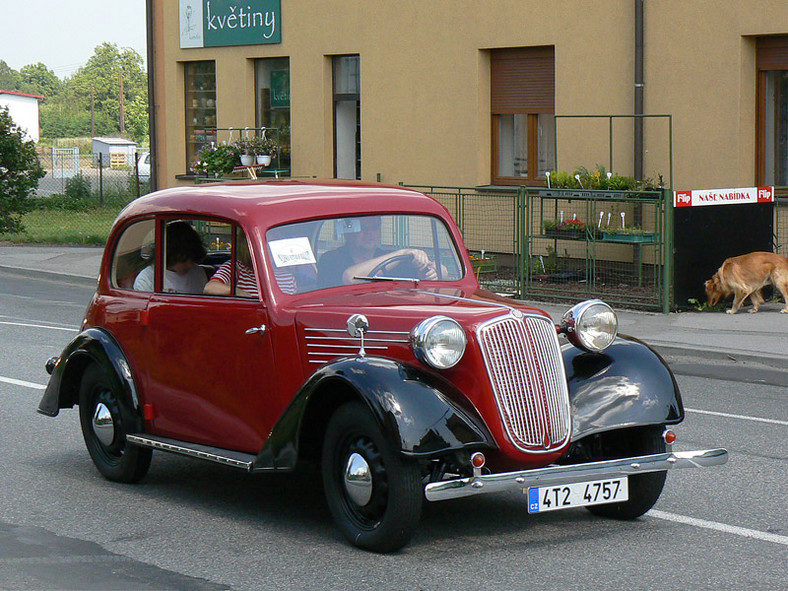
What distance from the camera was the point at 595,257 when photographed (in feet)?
51.3

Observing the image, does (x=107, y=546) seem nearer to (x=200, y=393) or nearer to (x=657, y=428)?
(x=200, y=393)

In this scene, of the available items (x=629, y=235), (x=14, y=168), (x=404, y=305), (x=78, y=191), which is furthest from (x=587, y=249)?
(x=78, y=191)

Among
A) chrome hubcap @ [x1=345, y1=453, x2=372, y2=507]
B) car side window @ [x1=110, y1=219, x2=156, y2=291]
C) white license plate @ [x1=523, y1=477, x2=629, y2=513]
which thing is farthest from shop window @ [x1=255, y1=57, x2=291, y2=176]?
white license plate @ [x1=523, y1=477, x2=629, y2=513]

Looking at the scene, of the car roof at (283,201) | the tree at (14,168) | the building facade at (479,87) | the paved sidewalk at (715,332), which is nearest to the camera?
the car roof at (283,201)

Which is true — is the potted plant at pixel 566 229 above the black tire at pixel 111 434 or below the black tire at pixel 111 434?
above

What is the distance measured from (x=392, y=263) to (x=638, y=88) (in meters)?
10.9

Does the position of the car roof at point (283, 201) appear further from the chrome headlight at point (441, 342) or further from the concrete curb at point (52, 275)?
the concrete curb at point (52, 275)

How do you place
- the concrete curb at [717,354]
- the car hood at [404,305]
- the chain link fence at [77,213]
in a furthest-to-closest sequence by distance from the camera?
the chain link fence at [77,213] → the concrete curb at [717,354] → the car hood at [404,305]

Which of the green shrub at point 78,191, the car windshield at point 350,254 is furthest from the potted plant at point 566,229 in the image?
the green shrub at point 78,191

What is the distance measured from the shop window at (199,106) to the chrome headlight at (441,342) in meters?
19.0

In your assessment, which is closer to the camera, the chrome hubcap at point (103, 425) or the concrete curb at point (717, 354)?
the chrome hubcap at point (103, 425)

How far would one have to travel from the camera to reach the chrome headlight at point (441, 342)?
545 cm

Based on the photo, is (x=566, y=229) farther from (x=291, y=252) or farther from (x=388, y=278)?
(x=291, y=252)

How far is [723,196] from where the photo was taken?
14.3 m
